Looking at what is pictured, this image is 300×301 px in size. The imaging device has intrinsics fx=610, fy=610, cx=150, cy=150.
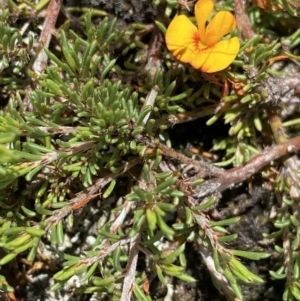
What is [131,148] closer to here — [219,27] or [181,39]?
[181,39]

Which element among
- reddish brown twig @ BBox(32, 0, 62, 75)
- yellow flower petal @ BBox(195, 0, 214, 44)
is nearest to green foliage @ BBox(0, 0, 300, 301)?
reddish brown twig @ BBox(32, 0, 62, 75)

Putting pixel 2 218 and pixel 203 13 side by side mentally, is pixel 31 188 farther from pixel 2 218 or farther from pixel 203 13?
pixel 203 13

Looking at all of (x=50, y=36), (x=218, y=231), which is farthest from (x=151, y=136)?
(x=50, y=36)

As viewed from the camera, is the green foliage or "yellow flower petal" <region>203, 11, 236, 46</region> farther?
"yellow flower petal" <region>203, 11, 236, 46</region>

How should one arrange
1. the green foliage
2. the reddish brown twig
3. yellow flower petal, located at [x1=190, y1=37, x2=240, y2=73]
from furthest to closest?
the reddish brown twig, yellow flower petal, located at [x1=190, y1=37, x2=240, y2=73], the green foliage

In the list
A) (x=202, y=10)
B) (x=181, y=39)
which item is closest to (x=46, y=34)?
(x=181, y=39)

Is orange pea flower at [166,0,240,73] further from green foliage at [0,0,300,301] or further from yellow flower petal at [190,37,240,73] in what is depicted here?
green foliage at [0,0,300,301]
